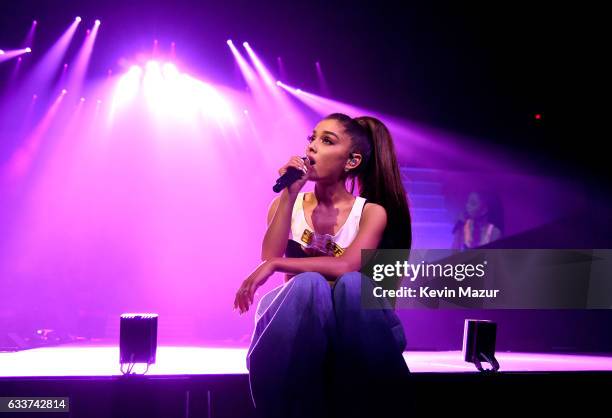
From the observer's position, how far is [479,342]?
2.47m

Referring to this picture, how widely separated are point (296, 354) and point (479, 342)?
1.03 m

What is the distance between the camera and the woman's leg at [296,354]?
1.76m

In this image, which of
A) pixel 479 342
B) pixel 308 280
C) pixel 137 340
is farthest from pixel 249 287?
pixel 479 342

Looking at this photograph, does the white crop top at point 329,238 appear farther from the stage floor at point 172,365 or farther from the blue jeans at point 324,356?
the stage floor at point 172,365

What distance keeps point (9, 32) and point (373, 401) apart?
216 inches

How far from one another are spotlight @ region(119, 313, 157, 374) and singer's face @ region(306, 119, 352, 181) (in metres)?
0.83

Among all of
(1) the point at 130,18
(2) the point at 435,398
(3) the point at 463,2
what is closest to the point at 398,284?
(2) the point at 435,398

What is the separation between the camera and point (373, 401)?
1780 mm

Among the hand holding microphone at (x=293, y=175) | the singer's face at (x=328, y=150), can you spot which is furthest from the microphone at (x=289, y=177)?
the singer's face at (x=328, y=150)

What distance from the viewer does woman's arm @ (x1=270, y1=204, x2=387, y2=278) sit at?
6.54 feet

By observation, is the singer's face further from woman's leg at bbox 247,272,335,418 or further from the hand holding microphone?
woman's leg at bbox 247,272,335,418

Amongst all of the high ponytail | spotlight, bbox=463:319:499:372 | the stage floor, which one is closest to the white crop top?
the high ponytail

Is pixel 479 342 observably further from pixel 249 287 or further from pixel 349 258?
pixel 249 287

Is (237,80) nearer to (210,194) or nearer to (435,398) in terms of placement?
(210,194)
